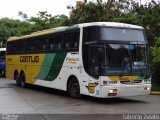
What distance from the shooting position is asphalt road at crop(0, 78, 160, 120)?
43.0ft

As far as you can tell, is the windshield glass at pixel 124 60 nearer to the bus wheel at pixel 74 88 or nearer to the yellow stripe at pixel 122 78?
the yellow stripe at pixel 122 78

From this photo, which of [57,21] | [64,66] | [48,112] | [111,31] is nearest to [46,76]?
[64,66]

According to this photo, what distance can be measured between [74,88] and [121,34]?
3.15 m

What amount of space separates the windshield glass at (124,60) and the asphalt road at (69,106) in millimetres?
1251

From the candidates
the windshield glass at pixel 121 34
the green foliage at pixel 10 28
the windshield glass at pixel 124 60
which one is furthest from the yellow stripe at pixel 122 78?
the green foliage at pixel 10 28

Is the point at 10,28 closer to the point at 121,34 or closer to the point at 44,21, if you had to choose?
the point at 44,21

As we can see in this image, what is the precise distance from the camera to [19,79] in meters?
24.5

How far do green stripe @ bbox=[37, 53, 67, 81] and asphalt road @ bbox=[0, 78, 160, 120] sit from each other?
1251 millimetres

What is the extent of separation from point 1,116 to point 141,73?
6.02 m

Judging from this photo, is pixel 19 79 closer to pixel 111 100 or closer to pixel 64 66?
pixel 64 66

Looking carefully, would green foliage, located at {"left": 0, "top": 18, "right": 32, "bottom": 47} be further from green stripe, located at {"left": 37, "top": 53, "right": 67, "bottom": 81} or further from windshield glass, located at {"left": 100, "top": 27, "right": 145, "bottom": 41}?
windshield glass, located at {"left": 100, "top": 27, "right": 145, "bottom": 41}

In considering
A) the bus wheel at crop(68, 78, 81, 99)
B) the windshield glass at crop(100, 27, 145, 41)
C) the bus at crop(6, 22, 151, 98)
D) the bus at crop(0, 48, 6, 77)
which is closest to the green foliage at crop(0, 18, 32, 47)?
the bus at crop(0, 48, 6, 77)

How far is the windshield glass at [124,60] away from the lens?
1546 centimetres

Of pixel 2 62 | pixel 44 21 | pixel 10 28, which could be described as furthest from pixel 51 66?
pixel 10 28
